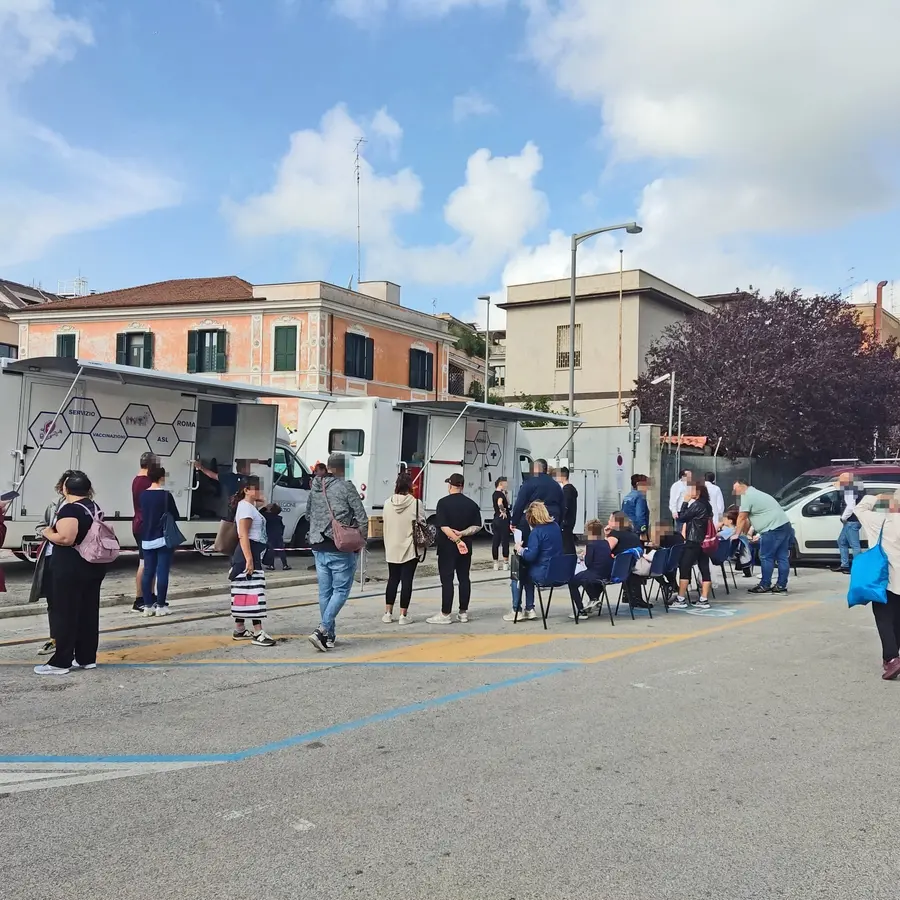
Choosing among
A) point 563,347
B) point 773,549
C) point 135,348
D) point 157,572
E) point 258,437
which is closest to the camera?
point 157,572

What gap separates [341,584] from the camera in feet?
27.3

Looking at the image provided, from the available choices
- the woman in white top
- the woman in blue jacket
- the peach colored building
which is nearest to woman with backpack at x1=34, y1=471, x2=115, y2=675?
the woman in blue jacket

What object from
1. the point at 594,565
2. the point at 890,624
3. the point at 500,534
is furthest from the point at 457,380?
the point at 890,624

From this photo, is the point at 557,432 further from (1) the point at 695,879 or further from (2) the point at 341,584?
(1) the point at 695,879

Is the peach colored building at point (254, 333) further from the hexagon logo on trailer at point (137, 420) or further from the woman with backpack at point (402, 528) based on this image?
the woman with backpack at point (402, 528)

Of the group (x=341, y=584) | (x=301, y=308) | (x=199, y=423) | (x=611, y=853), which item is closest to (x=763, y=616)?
(x=341, y=584)

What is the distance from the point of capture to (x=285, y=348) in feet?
113

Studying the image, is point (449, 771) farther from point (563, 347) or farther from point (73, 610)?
point (563, 347)

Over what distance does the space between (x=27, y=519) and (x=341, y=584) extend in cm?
615

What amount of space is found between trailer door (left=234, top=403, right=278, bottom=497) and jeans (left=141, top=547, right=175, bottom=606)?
526cm

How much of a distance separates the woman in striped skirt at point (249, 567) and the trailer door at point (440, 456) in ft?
31.5

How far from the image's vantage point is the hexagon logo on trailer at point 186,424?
46.9ft

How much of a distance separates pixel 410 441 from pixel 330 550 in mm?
10125

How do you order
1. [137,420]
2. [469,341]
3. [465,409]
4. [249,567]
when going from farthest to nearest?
[469,341] < [465,409] < [137,420] < [249,567]
